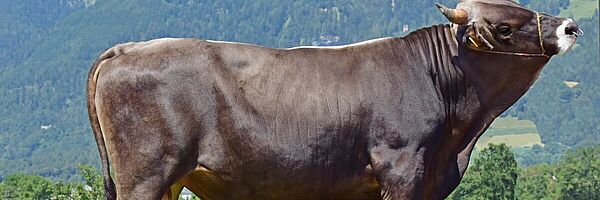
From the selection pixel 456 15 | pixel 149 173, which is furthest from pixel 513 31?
pixel 149 173

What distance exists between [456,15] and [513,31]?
493mm

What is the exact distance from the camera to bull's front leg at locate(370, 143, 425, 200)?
941 centimetres

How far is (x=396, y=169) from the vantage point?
30.9 feet

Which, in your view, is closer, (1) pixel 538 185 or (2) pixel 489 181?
(2) pixel 489 181

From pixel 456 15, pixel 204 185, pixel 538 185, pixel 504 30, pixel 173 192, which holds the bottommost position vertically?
pixel 538 185

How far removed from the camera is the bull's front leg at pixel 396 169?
9.41 m

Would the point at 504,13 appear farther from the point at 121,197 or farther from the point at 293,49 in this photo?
the point at 121,197

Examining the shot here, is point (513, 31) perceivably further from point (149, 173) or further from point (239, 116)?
point (149, 173)

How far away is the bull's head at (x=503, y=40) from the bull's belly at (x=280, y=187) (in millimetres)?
1297

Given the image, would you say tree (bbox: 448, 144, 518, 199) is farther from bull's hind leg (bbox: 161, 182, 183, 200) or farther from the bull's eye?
bull's hind leg (bbox: 161, 182, 183, 200)

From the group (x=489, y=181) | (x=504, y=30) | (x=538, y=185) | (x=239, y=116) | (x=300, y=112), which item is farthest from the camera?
(x=538, y=185)

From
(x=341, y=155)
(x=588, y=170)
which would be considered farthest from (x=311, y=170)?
(x=588, y=170)

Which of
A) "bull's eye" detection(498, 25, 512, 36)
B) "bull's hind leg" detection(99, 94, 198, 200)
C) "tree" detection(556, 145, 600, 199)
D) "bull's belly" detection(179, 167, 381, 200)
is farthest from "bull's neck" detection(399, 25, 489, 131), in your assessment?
"tree" detection(556, 145, 600, 199)

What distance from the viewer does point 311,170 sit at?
371 inches
